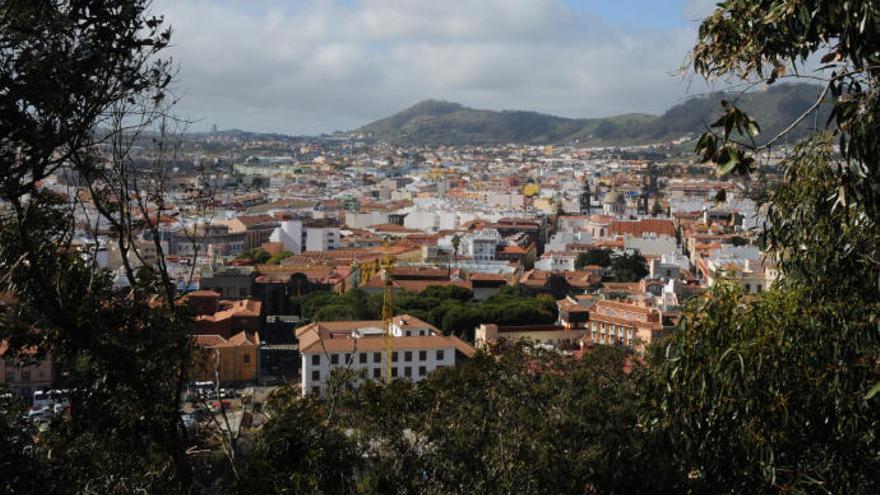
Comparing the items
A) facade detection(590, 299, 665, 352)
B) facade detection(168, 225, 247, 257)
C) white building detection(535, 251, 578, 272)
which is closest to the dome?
white building detection(535, 251, 578, 272)

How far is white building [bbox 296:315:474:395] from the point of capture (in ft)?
58.2

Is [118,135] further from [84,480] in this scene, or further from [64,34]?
[84,480]

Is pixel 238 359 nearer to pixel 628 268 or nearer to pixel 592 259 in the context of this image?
pixel 628 268

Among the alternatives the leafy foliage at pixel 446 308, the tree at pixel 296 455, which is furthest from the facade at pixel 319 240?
the tree at pixel 296 455

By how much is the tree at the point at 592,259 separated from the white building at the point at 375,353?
1650 centimetres

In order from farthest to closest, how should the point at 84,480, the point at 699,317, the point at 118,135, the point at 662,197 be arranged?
1. the point at 662,197
2. the point at 84,480
3. the point at 118,135
4. the point at 699,317

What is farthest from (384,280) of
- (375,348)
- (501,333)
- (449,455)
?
(449,455)

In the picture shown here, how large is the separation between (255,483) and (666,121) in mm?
134909

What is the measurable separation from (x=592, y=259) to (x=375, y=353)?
Result: 1895 cm

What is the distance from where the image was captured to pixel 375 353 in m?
→ 18.2

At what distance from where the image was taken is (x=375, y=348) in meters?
18.1

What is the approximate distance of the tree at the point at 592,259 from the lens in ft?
117

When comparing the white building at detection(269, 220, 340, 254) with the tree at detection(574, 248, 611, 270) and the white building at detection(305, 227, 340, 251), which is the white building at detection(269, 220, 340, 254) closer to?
the white building at detection(305, 227, 340, 251)

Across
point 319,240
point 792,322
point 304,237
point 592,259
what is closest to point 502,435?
point 792,322
